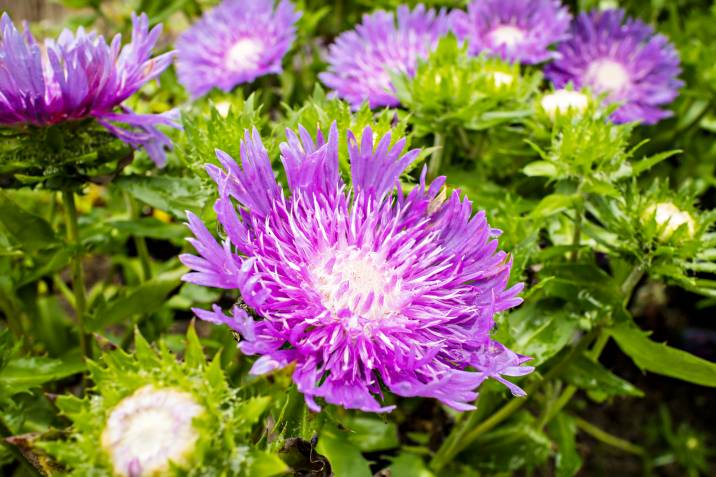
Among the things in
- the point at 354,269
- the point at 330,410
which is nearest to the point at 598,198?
the point at 354,269

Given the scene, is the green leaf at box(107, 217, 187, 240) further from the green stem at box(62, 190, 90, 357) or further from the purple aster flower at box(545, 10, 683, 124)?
the purple aster flower at box(545, 10, 683, 124)

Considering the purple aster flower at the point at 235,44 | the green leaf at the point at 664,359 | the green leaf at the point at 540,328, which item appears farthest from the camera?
the purple aster flower at the point at 235,44

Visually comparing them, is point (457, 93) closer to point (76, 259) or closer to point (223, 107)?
point (223, 107)

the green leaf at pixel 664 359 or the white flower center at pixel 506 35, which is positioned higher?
the white flower center at pixel 506 35

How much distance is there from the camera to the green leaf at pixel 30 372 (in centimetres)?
122

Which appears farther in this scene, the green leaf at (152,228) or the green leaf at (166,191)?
the green leaf at (152,228)

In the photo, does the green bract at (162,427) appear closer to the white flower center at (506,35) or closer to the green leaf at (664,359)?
the green leaf at (664,359)

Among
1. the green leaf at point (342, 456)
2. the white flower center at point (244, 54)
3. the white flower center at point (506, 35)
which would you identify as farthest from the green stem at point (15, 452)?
the white flower center at point (506, 35)

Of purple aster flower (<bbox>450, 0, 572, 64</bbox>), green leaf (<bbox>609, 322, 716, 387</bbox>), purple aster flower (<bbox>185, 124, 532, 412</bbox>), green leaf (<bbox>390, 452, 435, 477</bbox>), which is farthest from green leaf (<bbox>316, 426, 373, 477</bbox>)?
purple aster flower (<bbox>450, 0, 572, 64</bbox>)

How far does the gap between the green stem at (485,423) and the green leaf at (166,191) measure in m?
0.77

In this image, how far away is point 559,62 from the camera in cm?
198

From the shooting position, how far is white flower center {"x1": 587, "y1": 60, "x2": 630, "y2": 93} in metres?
1.99

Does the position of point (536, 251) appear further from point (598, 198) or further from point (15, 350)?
point (15, 350)

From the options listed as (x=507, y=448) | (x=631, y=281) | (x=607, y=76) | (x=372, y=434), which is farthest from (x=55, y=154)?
(x=607, y=76)
